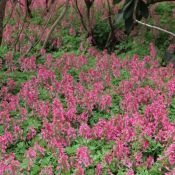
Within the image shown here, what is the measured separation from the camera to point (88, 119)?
5.16 m

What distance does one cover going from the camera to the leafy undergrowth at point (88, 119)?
4.02m

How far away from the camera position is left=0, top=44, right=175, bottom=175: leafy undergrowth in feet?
13.2

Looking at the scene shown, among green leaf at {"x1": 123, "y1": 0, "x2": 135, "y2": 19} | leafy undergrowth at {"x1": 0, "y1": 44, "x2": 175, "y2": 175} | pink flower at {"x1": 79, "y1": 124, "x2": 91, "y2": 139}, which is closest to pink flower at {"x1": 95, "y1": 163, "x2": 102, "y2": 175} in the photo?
leafy undergrowth at {"x1": 0, "y1": 44, "x2": 175, "y2": 175}

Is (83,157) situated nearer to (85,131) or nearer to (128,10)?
(85,131)

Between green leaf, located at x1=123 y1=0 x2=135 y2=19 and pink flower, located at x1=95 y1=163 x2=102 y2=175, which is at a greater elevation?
green leaf, located at x1=123 y1=0 x2=135 y2=19

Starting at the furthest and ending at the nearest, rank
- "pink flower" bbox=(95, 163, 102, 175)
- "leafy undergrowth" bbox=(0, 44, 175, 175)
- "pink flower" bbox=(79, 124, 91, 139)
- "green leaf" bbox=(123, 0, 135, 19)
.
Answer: "green leaf" bbox=(123, 0, 135, 19), "pink flower" bbox=(79, 124, 91, 139), "leafy undergrowth" bbox=(0, 44, 175, 175), "pink flower" bbox=(95, 163, 102, 175)

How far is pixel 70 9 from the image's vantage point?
1122 centimetres

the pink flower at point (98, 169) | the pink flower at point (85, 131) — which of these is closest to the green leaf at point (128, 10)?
the pink flower at point (85, 131)

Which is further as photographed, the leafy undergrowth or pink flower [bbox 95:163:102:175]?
the leafy undergrowth

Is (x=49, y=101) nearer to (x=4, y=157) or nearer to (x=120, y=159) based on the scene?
(x=4, y=157)

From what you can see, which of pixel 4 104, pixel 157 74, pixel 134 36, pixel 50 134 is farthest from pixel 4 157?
pixel 134 36

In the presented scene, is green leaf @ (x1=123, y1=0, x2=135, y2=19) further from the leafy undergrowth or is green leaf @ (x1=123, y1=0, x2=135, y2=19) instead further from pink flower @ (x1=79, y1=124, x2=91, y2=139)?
pink flower @ (x1=79, y1=124, x2=91, y2=139)

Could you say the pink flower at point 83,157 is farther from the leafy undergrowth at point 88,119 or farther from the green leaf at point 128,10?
the green leaf at point 128,10

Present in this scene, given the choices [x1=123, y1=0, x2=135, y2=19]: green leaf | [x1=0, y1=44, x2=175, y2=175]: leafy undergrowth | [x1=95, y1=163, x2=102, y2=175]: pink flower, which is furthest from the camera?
[x1=123, y1=0, x2=135, y2=19]: green leaf
